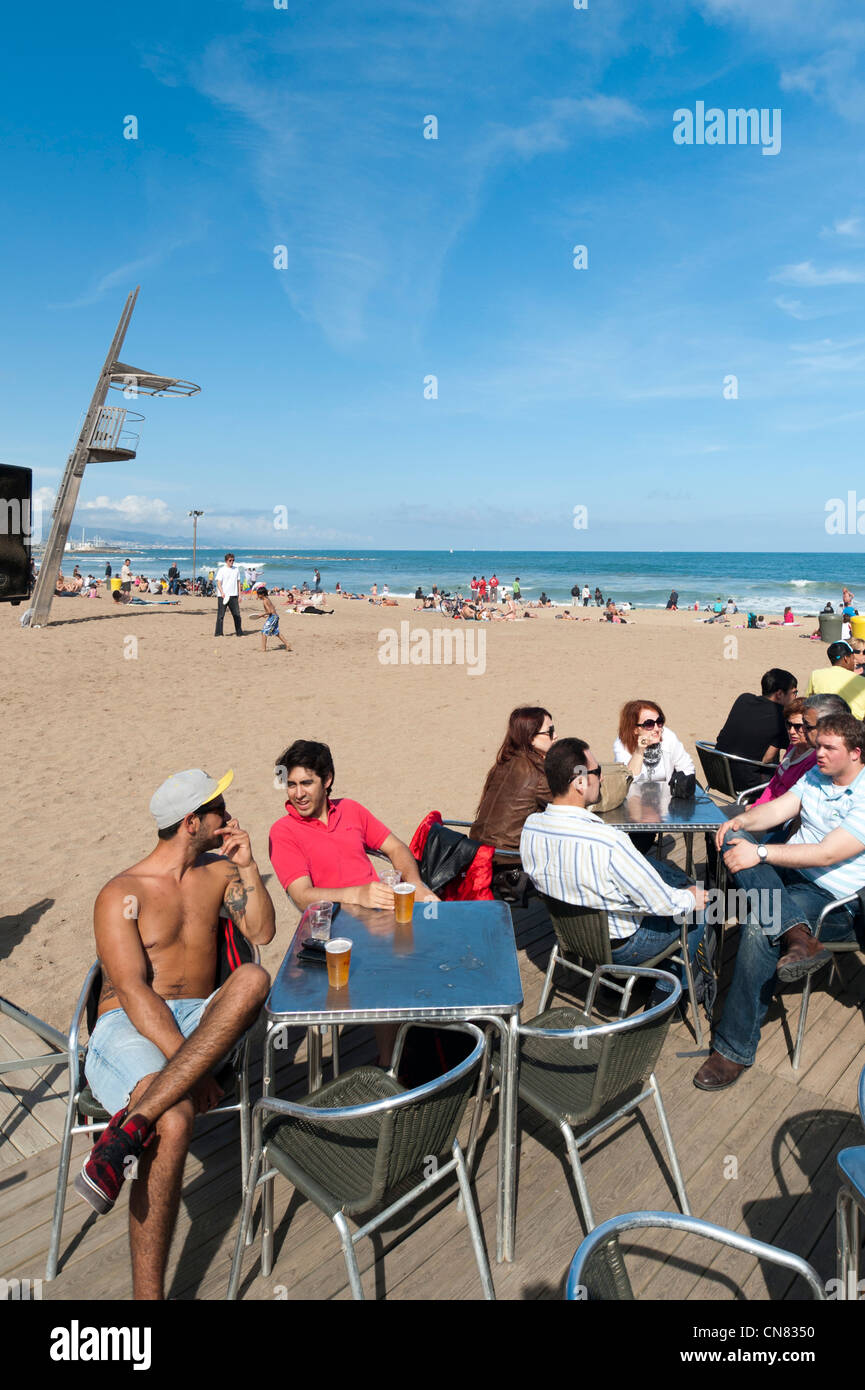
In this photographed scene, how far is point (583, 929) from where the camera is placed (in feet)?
10.6

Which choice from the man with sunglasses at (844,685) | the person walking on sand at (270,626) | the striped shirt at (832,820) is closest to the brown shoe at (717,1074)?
the striped shirt at (832,820)

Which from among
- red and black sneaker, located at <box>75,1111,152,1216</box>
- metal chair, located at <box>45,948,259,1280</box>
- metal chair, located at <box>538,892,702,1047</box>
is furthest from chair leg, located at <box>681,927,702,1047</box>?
red and black sneaker, located at <box>75,1111,152,1216</box>

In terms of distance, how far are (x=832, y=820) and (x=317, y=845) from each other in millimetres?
2473

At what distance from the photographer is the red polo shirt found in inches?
135

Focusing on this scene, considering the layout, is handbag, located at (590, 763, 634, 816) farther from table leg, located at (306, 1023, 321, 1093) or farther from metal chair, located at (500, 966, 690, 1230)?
table leg, located at (306, 1023, 321, 1093)

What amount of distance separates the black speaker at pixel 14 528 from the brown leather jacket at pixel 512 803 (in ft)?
9.01

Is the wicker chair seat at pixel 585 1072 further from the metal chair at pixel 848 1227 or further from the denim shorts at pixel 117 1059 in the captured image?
the denim shorts at pixel 117 1059

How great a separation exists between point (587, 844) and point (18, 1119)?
251 centimetres

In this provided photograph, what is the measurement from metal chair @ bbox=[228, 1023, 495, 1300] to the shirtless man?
0.83ft

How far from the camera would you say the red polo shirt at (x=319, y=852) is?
135 inches

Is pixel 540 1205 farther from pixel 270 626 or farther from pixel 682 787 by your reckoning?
pixel 270 626

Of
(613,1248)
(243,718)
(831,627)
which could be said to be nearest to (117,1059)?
(613,1248)

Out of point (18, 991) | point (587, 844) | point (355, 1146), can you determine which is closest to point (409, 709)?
point (18, 991)
